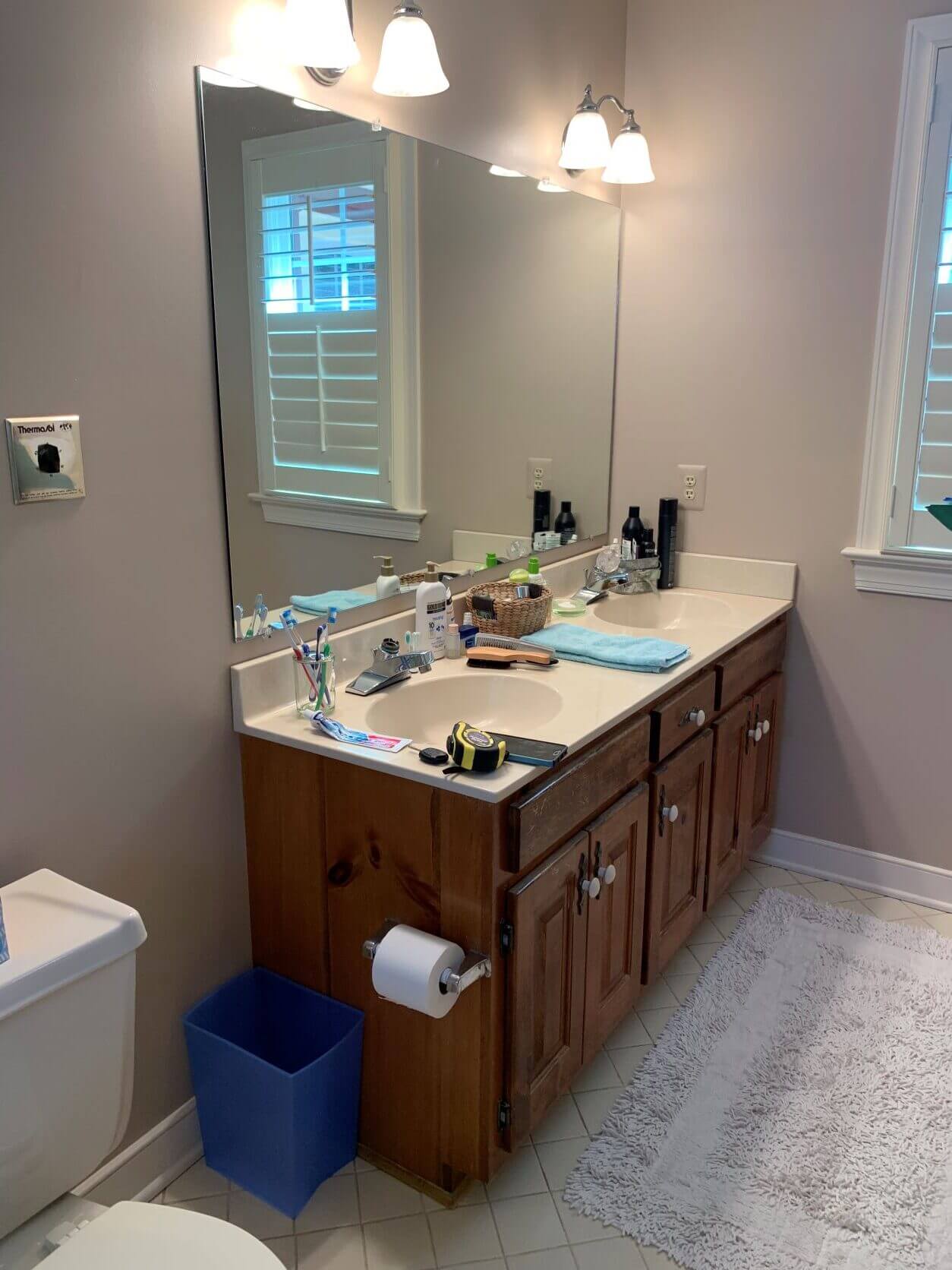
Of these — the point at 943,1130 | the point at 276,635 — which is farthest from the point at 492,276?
the point at 943,1130

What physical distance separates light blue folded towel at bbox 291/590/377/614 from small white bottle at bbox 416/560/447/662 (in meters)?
0.10

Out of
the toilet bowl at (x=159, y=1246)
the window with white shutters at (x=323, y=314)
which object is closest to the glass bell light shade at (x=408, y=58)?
the window with white shutters at (x=323, y=314)

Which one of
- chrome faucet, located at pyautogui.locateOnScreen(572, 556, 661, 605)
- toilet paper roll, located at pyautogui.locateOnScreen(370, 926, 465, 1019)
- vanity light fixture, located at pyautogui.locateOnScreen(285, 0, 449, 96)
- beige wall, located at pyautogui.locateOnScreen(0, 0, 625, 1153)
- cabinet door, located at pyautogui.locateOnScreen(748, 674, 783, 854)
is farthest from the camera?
chrome faucet, located at pyautogui.locateOnScreen(572, 556, 661, 605)

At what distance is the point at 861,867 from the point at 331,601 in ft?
5.72

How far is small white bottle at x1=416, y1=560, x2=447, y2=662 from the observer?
6.72 ft

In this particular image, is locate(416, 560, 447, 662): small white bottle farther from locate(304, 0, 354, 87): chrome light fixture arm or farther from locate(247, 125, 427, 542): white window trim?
locate(304, 0, 354, 87): chrome light fixture arm

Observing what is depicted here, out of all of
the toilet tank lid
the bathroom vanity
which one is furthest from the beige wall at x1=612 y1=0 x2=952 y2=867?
the toilet tank lid

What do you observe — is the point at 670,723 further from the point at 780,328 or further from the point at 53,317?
the point at 53,317

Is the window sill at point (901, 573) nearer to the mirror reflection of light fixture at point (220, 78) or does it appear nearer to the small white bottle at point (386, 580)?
the small white bottle at point (386, 580)

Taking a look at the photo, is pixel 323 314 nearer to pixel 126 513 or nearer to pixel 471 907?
pixel 126 513

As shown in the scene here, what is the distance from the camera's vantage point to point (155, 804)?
1.64 m

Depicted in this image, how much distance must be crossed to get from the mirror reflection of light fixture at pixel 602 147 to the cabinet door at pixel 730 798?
1357mm

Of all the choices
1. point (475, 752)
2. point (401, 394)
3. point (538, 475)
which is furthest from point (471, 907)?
point (538, 475)

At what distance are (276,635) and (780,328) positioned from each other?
1.60 m
